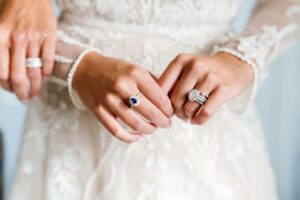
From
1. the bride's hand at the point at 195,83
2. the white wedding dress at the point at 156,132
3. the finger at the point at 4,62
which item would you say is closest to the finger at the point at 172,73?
the bride's hand at the point at 195,83

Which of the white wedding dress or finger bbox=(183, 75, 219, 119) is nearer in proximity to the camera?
finger bbox=(183, 75, 219, 119)

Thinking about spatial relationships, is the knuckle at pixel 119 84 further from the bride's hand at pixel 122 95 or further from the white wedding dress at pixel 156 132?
the white wedding dress at pixel 156 132

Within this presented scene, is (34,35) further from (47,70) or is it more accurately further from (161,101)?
(161,101)

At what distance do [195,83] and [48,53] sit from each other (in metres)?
0.20

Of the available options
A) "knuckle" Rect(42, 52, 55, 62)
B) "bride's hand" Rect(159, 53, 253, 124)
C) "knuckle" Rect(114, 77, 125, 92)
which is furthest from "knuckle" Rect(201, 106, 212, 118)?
"knuckle" Rect(42, 52, 55, 62)

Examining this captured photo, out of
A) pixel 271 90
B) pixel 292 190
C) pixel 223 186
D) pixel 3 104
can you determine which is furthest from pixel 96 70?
pixel 3 104

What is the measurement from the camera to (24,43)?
2.15ft

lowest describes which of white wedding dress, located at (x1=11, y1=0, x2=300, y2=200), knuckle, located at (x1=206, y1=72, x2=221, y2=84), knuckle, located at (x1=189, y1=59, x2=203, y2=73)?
white wedding dress, located at (x1=11, y1=0, x2=300, y2=200)

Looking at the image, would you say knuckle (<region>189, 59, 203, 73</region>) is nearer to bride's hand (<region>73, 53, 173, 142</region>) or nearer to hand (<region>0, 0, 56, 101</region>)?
bride's hand (<region>73, 53, 173, 142</region>)

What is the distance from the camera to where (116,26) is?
0.73 meters

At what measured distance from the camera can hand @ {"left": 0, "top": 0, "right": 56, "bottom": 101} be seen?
0.65 meters

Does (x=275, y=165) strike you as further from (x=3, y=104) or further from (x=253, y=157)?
(x=3, y=104)

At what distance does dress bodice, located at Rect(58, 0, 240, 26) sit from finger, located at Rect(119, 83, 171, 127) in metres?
0.16

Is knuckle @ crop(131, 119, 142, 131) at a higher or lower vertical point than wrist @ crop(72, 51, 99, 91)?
lower
